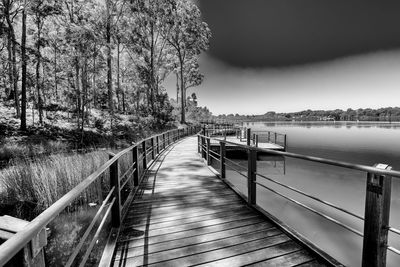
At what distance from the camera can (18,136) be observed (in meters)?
10.7

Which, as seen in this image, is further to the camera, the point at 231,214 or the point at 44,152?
the point at 44,152

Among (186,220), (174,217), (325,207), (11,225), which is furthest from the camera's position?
(325,207)

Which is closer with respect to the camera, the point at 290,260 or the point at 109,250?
the point at 290,260

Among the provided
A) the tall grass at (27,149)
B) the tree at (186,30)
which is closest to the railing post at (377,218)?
the tall grass at (27,149)

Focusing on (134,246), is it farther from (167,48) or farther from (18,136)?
(167,48)

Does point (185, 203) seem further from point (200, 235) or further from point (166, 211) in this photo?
point (200, 235)

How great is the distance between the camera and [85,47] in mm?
9086

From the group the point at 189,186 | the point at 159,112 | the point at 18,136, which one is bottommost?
the point at 189,186

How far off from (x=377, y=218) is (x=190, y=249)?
6.11ft

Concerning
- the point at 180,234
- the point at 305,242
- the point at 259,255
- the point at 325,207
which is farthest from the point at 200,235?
the point at 325,207

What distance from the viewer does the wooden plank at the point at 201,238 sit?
243cm

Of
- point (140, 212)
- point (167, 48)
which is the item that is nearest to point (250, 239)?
point (140, 212)

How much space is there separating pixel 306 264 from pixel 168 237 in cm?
162

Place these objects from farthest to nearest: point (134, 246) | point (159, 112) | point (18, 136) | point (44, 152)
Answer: point (159, 112) < point (18, 136) < point (44, 152) < point (134, 246)
